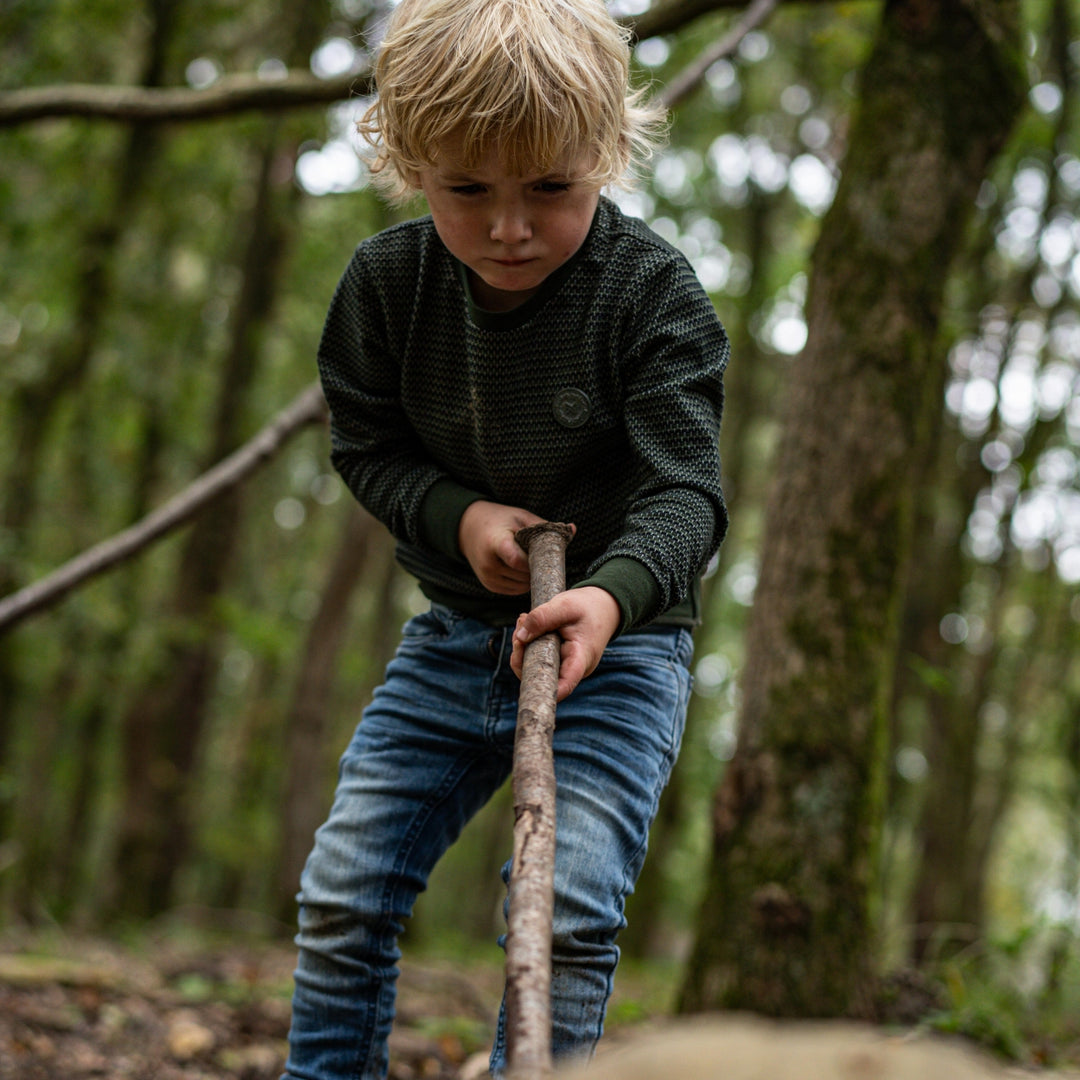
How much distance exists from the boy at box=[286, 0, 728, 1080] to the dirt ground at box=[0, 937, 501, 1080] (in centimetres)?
115

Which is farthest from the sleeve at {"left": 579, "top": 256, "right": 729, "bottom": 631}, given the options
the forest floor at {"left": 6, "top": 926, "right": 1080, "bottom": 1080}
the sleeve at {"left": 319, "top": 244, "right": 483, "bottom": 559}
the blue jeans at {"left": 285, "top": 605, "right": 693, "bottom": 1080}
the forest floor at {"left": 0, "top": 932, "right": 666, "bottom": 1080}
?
the forest floor at {"left": 0, "top": 932, "right": 666, "bottom": 1080}

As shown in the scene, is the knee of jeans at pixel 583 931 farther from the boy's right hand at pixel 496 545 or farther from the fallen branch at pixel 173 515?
the fallen branch at pixel 173 515

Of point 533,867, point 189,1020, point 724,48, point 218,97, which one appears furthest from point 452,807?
point 218,97

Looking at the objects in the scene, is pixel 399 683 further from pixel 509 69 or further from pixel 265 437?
pixel 265 437

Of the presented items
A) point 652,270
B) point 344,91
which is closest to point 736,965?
point 652,270

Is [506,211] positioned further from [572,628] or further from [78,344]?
[78,344]

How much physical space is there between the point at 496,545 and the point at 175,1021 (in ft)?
8.31

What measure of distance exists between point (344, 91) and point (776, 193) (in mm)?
7512

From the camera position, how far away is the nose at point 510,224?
187 centimetres

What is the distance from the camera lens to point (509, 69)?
1801mm

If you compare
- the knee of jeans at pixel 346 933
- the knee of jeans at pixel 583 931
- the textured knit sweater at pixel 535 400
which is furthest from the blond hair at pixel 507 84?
the knee of jeans at pixel 346 933

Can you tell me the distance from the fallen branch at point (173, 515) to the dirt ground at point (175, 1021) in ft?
4.18

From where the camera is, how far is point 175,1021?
3.68m

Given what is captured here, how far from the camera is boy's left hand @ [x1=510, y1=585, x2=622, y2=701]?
1569 mm
